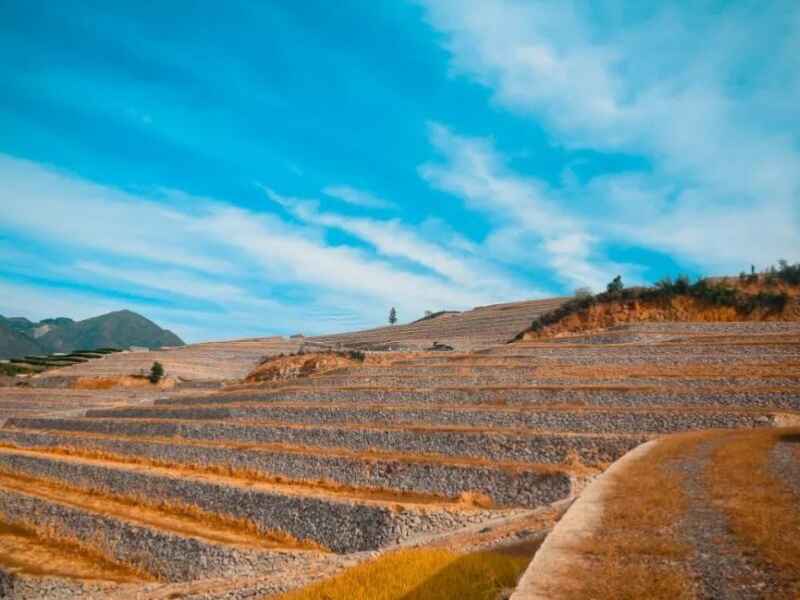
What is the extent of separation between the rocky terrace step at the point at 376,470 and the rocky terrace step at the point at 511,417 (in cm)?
446

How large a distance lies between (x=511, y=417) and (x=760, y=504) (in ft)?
61.9

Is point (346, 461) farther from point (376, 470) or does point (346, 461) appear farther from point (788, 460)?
point (788, 460)

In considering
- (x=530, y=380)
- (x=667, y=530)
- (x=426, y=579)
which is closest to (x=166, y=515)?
(x=426, y=579)

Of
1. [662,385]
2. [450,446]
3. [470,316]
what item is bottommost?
[450,446]

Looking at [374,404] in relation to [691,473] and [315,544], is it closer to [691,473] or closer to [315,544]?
[315,544]

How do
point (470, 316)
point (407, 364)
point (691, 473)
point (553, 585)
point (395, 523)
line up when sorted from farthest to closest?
1. point (470, 316)
2. point (407, 364)
3. point (395, 523)
4. point (691, 473)
5. point (553, 585)

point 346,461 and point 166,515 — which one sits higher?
point 346,461

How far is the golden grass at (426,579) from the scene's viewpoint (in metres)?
9.52

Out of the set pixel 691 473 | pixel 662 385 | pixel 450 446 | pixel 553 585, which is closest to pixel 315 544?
pixel 450 446

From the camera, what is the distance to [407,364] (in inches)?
1873

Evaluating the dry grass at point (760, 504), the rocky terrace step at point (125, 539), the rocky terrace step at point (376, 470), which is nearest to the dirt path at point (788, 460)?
the dry grass at point (760, 504)

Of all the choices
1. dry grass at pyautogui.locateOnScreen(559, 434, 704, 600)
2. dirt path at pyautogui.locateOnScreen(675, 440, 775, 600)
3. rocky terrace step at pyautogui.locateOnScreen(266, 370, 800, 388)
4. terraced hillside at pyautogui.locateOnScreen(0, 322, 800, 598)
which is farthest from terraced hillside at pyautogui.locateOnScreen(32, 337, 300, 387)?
dirt path at pyautogui.locateOnScreen(675, 440, 775, 600)

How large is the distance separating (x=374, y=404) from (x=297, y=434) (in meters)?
5.75

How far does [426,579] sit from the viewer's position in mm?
10422
